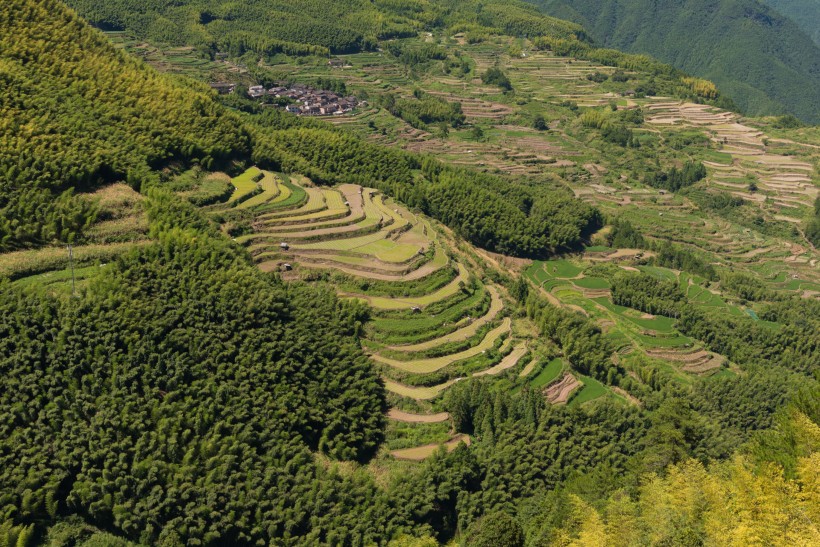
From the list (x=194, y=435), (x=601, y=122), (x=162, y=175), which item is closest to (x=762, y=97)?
(x=601, y=122)

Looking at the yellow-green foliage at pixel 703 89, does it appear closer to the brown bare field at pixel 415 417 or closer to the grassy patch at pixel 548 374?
the grassy patch at pixel 548 374

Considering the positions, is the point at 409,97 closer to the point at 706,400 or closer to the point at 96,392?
the point at 706,400

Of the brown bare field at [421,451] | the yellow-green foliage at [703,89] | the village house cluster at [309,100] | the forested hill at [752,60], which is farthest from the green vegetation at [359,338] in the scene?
the forested hill at [752,60]


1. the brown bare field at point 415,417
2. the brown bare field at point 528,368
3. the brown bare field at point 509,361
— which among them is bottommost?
the brown bare field at point 415,417

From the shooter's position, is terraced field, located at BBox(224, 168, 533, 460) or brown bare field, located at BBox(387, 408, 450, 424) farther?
terraced field, located at BBox(224, 168, 533, 460)

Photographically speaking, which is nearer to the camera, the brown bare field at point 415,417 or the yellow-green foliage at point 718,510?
the yellow-green foliage at point 718,510

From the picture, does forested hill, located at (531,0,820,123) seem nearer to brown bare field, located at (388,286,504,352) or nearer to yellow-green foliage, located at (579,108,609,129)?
yellow-green foliage, located at (579,108,609,129)

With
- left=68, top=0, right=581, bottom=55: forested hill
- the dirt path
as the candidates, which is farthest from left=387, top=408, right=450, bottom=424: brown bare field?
left=68, top=0, right=581, bottom=55: forested hill

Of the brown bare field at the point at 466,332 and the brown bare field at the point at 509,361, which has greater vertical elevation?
the brown bare field at the point at 466,332
